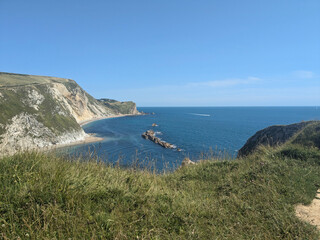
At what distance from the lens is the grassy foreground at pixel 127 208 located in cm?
338

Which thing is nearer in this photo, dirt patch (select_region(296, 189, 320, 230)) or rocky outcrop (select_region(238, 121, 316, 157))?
dirt patch (select_region(296, 189, 320, 230))

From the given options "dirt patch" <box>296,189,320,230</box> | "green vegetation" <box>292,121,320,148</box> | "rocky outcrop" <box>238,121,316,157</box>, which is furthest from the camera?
"rocky outcrop" <box>238,121,316,157</box>

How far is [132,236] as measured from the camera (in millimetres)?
3357

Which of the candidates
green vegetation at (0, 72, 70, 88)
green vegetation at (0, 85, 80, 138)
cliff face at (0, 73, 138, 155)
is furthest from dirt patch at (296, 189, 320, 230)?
green vegetation at (0, 72, 70, 88)

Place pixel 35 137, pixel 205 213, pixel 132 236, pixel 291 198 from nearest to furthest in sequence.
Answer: pixel 132 236, pixel 205 213, pixel 291 198, pixel 35 137

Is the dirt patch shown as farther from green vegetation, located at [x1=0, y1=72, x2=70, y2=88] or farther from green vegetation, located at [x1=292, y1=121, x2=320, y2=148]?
green vegetation, located at [x1=0, y1=72, x2=70, y2=88]

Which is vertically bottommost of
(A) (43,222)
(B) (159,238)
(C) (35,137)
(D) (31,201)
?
(C) (35,137)

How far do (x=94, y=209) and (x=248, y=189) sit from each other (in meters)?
4.88

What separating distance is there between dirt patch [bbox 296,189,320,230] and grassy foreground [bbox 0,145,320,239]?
0.61 ft

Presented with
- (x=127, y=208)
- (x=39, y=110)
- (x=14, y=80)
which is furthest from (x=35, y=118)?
(x=127, y=208)

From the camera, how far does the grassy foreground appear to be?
3375mm

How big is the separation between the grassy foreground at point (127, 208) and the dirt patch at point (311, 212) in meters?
0.19

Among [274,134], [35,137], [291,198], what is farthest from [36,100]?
[291,198]

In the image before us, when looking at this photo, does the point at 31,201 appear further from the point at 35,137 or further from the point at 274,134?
the point at 35,137
